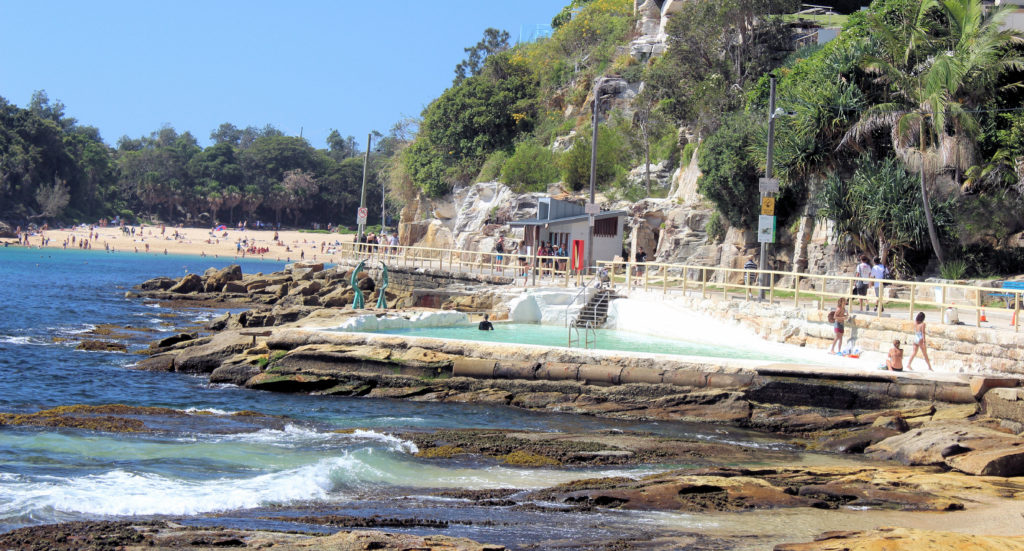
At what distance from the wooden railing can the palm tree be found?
4.13m

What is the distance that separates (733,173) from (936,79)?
8539 mm

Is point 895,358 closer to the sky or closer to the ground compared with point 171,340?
closer to the sky

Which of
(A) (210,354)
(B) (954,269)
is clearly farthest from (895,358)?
(A) (210,354)

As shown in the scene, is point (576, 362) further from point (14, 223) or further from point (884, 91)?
point (14, 223)

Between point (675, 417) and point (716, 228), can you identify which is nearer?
point (675, 417)

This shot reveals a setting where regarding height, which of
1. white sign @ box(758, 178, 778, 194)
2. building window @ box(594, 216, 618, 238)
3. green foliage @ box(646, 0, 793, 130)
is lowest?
building window @ box(594, 216, 618, 238)

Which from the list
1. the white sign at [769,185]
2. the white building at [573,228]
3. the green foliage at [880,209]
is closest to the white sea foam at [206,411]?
the white sign at [769,185]

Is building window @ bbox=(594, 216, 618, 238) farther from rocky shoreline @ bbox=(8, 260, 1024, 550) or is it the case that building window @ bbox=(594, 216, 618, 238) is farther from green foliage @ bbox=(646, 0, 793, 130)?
rocky shoreline @ bbox=(8, 260, 1024, 550)

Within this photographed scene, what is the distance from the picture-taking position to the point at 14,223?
340ft

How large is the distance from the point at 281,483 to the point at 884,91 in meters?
26.1

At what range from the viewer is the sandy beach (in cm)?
9856

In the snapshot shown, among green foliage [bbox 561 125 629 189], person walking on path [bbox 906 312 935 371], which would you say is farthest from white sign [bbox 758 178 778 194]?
green foliage [bbox 561 125 629 189]

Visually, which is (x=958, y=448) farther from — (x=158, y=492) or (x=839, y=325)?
(x=158, y=492)

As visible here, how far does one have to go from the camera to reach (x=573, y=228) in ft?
116
